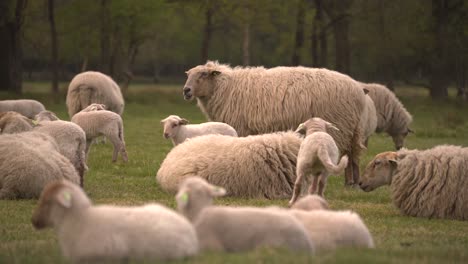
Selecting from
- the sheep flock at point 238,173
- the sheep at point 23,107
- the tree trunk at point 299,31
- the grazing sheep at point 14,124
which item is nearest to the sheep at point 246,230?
the sheep flock at point 238,173

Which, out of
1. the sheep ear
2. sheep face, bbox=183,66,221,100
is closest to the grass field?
the sheep ear

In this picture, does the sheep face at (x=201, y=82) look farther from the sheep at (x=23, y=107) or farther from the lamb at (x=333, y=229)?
the lamb at (x=333, y=229)

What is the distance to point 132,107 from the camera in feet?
123

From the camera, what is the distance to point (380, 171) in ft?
36.4

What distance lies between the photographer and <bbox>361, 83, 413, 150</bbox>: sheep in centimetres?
2022

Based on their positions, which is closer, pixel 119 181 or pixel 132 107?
pixel 119 181

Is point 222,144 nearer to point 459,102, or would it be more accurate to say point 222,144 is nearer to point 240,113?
point 240,113

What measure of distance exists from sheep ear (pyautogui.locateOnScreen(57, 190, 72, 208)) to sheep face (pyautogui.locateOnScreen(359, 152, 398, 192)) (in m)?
5.90

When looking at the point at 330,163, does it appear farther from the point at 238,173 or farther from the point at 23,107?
the point at 23,107

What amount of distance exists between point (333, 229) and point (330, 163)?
9.67ft

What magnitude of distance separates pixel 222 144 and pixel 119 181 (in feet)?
6.82

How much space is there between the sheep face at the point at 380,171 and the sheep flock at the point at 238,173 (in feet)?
0.05

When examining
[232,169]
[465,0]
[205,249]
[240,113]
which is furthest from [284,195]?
[465,0]

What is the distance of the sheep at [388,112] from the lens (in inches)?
796
